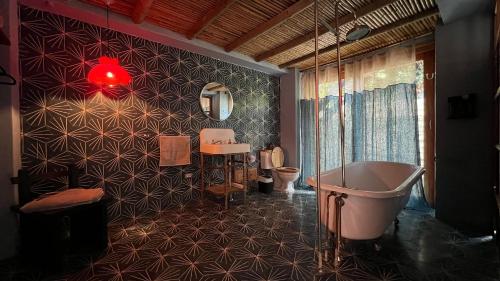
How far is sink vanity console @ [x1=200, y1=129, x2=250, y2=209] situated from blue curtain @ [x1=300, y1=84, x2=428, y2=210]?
5.13 feet

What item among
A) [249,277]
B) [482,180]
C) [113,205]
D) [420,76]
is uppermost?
[420,76]

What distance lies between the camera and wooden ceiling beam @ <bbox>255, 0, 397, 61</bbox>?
209 centimetres

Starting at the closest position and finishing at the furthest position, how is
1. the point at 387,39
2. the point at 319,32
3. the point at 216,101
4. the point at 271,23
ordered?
the point at 271,23
the point at 319,32
the point at 387,39
the point at 216,101

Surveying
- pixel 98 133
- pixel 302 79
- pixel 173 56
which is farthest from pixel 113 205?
pixel 302 79

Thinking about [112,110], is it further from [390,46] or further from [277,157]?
[390,46]

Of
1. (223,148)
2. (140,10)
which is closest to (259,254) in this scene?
(223,148)

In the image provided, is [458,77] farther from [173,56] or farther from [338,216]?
[173,56]

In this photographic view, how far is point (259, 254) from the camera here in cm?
182

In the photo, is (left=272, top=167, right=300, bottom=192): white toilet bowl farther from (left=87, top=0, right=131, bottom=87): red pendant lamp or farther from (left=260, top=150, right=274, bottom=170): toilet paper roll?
(left=87, top=0, right=131, bottom=87): red pendant lamp

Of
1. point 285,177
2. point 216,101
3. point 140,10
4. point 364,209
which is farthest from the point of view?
point 285,177

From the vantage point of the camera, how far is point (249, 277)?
154 cm

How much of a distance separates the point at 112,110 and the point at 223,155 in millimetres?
1504

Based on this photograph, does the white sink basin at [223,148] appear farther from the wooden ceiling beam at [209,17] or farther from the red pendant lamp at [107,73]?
the wooden ceiling beam at [209,17]

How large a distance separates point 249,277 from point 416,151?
105 inches
